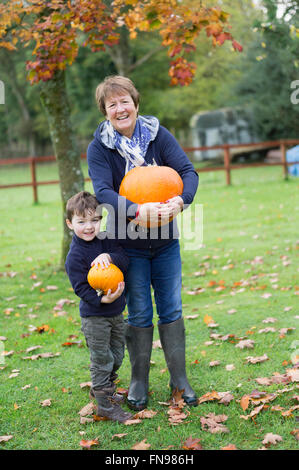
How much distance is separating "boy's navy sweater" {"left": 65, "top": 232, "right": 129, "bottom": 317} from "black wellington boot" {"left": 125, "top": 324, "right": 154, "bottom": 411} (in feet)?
0.98

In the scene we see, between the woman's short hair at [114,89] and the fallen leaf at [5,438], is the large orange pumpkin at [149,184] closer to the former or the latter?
the woman's short hair at [114,89]

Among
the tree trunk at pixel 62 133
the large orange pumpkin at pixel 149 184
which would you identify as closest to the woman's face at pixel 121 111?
the large orange pumpkin at pixel 149 184

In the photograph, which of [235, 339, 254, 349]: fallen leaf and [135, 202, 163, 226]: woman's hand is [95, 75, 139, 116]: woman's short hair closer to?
[135, 202, 163, 226]: woman's hand

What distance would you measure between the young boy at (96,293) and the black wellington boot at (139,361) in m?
0.17

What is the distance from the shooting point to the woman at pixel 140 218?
343 cm

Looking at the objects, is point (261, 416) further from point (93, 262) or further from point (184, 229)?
point (184, 229)

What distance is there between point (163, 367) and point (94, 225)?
1.60 meters

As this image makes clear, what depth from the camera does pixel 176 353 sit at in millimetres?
3799

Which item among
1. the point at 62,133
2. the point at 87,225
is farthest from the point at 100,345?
the point at 62,133

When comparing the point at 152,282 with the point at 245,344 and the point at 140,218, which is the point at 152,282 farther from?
the point at 245,344

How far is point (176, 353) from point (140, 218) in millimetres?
1084

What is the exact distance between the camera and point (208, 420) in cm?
343

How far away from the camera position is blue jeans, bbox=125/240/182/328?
11.8 ft
